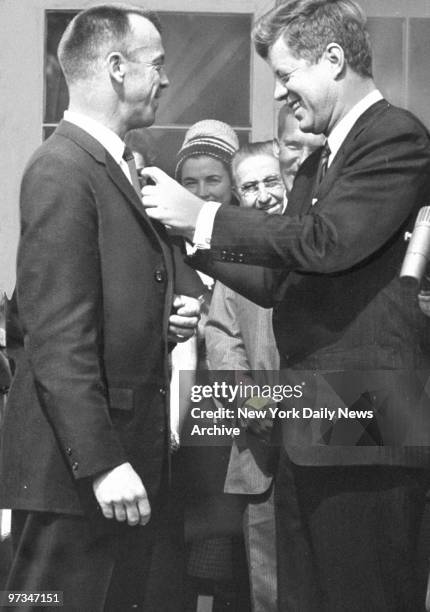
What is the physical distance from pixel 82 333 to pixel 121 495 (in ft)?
0.90

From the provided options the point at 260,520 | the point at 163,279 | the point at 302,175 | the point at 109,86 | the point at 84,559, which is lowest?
the point at 260,520

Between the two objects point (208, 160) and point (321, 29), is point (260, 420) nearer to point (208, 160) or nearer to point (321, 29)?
point (208, 160)

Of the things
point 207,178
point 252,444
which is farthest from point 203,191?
point 252,444

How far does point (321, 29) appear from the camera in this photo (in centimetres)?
212

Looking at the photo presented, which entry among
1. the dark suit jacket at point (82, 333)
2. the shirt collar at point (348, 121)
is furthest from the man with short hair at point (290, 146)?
the dark suit jacket at point (82, 333)

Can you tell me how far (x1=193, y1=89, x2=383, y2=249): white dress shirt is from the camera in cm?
208

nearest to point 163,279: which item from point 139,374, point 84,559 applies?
point 139,374

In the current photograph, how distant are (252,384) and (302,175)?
530 millimetres

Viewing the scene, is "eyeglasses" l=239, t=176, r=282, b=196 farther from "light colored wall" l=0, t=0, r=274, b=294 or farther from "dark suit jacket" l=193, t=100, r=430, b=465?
"dark suit jacket" l=193, t=100, r=430, b=465

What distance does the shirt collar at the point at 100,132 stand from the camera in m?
2.07

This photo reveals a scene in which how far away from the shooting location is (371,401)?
210cm

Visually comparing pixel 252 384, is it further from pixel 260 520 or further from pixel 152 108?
pixel 152 108

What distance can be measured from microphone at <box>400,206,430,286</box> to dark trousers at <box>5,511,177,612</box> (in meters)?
0.66

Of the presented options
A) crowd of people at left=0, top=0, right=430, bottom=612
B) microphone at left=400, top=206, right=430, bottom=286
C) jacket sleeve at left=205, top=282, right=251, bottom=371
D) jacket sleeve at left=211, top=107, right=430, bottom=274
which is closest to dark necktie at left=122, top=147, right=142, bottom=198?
crowd of people at left=0, top=0, right=430, bottom=612
